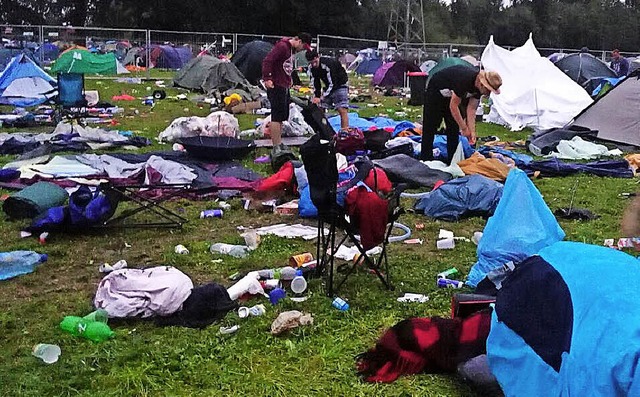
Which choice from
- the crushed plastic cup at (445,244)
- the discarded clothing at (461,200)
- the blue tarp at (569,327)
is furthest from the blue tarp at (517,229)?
the discarded clothing at (461,200)

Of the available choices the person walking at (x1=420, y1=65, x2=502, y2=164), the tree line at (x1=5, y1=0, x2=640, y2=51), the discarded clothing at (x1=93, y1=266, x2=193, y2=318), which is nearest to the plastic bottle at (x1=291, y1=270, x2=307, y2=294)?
the discarded clothing at (x1=93, y1=266, x2=193, y2=318)

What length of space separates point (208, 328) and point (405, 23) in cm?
4256

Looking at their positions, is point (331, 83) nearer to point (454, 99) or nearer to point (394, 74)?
point (454, 99)

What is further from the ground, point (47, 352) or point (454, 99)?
point (454, 99)

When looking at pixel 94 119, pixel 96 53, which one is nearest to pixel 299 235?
pixel 94 119

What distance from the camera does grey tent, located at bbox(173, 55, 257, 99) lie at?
1818 centimetres

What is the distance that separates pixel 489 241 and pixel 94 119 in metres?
10.2

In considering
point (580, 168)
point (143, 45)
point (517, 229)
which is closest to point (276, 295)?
point (517, 229)

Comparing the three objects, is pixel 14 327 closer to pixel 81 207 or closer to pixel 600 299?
pixel 81 207

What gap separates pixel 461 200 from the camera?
7.15 metres

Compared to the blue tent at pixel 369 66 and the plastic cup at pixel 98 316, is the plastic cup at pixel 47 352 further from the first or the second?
the blue tent at pixel 369 66

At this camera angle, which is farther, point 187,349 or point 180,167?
point 180,167

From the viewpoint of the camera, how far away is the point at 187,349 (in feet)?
13.1

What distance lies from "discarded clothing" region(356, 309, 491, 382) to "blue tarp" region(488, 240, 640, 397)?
1.65 ft
